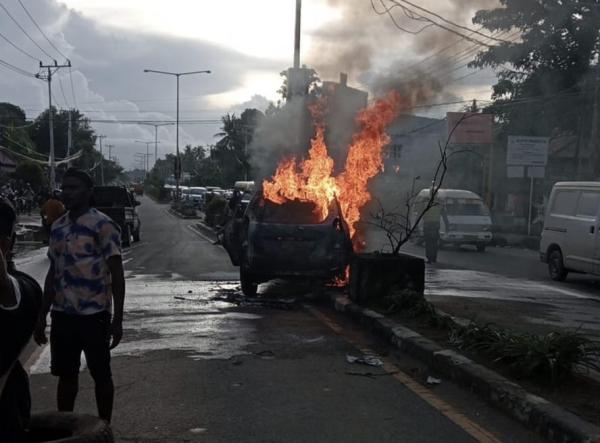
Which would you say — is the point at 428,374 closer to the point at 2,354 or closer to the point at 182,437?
the point at 182,437

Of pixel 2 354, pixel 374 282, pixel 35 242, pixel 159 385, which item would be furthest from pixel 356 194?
pixel 35 242

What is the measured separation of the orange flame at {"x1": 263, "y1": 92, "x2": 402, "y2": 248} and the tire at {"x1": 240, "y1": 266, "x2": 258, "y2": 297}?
50.5 inches

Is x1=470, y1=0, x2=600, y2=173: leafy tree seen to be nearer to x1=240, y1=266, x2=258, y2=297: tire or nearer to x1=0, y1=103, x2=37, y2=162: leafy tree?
x1=240, y1=266, x2=258, y2=297: tire

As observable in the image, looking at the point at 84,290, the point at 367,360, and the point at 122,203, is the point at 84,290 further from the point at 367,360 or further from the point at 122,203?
the point at 122,203

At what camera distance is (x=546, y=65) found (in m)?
19.6

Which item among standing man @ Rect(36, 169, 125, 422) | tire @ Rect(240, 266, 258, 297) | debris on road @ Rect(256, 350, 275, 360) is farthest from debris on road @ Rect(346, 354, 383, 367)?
tire @ Rect(240, 266, 258, 297)

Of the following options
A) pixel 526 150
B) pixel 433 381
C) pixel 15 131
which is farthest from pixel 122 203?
pixel 15 131

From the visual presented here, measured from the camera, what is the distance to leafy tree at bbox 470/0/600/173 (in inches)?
609

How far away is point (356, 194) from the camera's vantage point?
1143 cm

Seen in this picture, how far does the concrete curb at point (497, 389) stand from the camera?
4.40 meters

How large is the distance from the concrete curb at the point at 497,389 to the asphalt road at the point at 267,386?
98mm

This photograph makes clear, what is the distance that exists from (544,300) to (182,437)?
8129 mm

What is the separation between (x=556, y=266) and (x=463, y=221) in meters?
8.58

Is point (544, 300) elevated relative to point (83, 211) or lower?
lower
